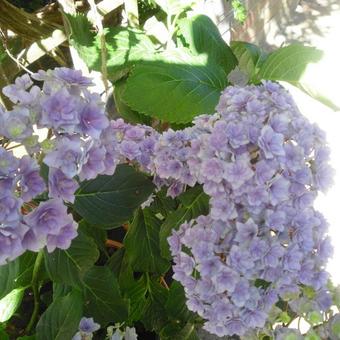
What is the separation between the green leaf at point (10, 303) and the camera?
1.20 m

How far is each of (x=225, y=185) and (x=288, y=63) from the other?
32.7 inches

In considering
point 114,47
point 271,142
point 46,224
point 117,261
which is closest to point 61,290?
point 117,261

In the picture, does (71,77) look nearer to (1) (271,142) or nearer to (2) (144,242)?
(1) (271,142)

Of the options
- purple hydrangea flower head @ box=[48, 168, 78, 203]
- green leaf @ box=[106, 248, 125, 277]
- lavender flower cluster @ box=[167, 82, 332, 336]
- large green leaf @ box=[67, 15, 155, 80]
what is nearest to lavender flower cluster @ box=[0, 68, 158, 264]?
purple hydrangea flower head @ box=[48, 168, 78, 203]

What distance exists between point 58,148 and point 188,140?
13.3 inches

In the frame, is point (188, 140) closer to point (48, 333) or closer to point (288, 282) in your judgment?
point (288, 282)

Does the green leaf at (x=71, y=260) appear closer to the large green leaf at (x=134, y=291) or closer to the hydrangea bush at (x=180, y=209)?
the hydrangea bush at (x=180, y=209)

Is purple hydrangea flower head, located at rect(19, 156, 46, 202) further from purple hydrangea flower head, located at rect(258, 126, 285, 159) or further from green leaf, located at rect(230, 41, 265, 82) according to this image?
green leaf, located at rect(230, 41, 265, 82)

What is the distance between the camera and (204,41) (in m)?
1.71

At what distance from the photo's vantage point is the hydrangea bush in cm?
77

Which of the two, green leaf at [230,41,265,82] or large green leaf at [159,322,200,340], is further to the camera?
green leaf at [230,41,265,82]

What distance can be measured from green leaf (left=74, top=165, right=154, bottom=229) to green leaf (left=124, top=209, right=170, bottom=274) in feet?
0.52

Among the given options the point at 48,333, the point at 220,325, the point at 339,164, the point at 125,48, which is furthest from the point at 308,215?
the point at 339,164

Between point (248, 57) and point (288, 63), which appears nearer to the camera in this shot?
point (288, 63)
